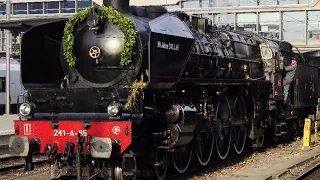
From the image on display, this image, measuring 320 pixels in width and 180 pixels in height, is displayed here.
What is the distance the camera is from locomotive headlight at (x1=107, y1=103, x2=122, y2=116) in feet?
26.1

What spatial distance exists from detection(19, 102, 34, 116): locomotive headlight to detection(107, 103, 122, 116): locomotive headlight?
60.4 inches

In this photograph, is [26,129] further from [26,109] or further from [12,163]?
[12,163]

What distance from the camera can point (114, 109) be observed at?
7.98m

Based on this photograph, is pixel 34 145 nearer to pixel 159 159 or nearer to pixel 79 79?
pixel 79 79

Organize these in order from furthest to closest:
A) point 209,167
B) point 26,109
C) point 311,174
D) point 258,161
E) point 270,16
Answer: point 270,16, point 258,161, point 209,167, point 311,174, point 26,109

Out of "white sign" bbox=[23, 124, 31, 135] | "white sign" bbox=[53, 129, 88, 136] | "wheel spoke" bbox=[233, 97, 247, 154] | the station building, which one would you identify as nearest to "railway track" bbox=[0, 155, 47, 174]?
"white sign" bbox=[23, 124, 31, 135]

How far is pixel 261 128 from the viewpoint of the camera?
14820 mm

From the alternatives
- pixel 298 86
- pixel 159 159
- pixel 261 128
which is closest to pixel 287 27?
pixel 298 86

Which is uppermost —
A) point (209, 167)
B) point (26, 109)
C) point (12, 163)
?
point (26, 109)

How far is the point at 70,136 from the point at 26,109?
3.59ft

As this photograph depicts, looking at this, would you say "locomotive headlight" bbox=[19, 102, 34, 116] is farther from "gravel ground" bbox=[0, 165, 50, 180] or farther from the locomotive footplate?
"gravel ground" bbox=[0, 165, 50, 180]

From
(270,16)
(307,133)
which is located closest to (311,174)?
(307,133)

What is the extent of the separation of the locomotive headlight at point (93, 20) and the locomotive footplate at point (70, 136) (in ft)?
5.41

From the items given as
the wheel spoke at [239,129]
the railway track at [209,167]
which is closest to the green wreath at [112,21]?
the railway track at [209,167]
